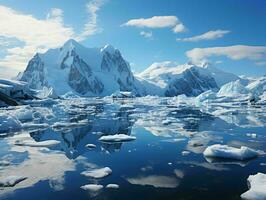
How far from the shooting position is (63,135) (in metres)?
19.0

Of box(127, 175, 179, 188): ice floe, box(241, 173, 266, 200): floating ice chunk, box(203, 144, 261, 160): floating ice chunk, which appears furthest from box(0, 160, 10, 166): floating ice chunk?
box(241, 173, 266, 200): floating ice chunk

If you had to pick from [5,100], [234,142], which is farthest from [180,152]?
[5,100]

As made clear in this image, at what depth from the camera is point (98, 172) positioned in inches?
424

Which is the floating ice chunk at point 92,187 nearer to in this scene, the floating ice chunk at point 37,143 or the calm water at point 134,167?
the calm water at point 134,167

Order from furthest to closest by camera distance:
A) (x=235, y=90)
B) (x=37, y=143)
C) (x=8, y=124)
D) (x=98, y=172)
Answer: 1. (x=235, y=90)
2. (x=8, y=124)
3. (x=37, y=143)
4. (x=98, y=172)

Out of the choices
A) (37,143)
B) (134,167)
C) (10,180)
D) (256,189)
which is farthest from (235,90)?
(10,180)

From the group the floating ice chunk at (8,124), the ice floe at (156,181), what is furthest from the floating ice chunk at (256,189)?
the floating ice chunk at (8,124)

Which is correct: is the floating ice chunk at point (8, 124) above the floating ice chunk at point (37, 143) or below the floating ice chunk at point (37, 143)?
above

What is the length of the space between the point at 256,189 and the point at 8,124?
17.5m

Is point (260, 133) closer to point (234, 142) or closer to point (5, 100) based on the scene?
point (234, 142)

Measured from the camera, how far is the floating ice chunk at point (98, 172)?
10435 mm

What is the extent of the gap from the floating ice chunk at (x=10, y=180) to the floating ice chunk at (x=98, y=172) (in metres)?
1.89

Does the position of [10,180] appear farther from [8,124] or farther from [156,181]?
[8,124]

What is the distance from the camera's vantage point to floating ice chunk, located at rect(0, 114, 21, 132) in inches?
848
